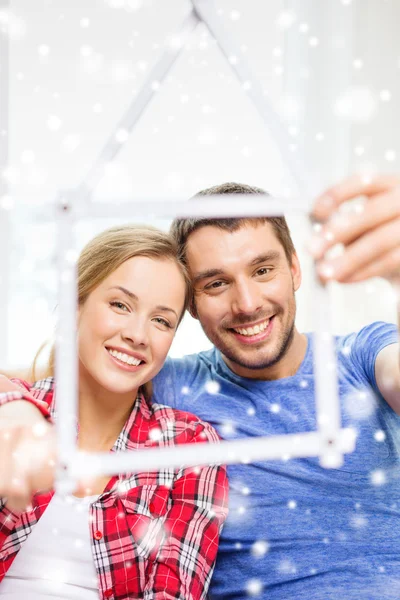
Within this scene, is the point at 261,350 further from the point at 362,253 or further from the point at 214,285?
the point at 362,253

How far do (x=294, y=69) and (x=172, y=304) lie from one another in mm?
878

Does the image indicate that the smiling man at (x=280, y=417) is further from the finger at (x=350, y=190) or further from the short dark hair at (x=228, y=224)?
the finger at (x=350, y=190)

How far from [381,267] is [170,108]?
102 centimetres

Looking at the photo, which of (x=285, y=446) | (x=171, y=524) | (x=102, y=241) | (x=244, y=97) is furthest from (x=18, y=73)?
(x=285, y=446)

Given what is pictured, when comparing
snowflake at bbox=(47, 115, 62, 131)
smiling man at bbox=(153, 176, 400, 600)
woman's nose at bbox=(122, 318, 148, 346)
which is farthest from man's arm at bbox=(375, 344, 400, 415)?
snowflake at bbox=(47, 115, 62, 131)

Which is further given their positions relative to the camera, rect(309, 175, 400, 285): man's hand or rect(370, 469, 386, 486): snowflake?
rect(370, 469, 386, 486): snowflake

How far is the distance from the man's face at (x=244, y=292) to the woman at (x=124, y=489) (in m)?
0.05

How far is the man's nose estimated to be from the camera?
1058 millimetres

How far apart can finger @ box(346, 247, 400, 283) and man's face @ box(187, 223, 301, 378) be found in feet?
1.20

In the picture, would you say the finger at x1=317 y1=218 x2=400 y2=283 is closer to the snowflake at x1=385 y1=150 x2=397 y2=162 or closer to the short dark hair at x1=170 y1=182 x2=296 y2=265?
the short dark hair at x1=170 y1=182 x2=296 y2=265

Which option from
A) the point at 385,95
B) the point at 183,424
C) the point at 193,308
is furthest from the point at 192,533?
the point at 385,95

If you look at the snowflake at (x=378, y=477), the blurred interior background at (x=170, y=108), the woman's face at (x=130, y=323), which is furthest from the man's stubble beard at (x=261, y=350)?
the blurred interior background at (x=170, y=108)

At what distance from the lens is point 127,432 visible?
3.47 feet

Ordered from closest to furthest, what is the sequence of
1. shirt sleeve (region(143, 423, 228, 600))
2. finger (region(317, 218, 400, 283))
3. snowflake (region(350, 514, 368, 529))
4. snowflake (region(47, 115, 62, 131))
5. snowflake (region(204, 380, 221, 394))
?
1. finger (region(317, 218, 400, 283))
2. shirt sleeve (region(143, 423, 228, 600))
3. snowflake (region(350, 514, 368, 529))
4. snowflake (region(204, 380, 221, 394))
5. snowflake (region(47, 115, 62, 131))
